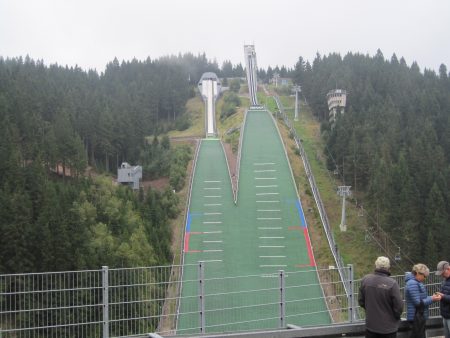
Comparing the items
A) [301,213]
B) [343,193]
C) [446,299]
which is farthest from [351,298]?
[301,213]

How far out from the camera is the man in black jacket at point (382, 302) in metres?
7.07

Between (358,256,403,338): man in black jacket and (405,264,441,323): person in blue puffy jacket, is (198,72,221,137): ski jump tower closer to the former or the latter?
(405,264,441,323): person in blue puffy jacket

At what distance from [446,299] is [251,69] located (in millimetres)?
93886

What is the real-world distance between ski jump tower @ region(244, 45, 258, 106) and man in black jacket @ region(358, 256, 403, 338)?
268ft

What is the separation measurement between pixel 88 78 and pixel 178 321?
77.4 metres

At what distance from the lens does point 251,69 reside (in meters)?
99.8

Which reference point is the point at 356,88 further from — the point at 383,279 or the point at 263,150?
the point at 383,279

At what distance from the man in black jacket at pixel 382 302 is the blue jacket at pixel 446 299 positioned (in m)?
1.02

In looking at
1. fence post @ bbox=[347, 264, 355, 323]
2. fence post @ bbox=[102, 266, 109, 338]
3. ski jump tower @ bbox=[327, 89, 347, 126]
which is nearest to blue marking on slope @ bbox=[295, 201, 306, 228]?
fence post @ bbox=[347, 264, 355, 323]

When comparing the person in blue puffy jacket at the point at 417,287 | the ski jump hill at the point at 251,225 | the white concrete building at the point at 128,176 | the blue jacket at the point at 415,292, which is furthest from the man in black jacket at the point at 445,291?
the white concrete building at the point at 128,176

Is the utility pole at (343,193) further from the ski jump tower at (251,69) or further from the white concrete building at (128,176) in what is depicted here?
the ski jump tower at (251,69)

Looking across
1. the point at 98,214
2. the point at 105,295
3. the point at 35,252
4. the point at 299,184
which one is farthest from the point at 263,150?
the point at 105,295

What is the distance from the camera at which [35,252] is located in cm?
2806

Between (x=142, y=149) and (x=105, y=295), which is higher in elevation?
(x=142, y=149)
